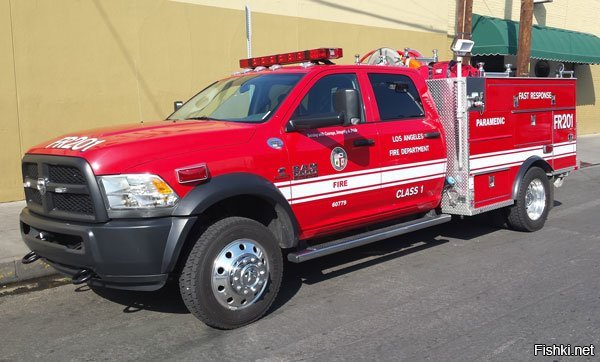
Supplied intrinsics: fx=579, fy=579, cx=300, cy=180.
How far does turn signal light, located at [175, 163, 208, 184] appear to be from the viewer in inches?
157

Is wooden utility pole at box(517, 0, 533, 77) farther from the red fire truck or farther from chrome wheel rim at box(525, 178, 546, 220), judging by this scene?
the red fire truck

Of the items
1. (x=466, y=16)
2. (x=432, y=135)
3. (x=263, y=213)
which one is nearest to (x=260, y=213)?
(x=263, y=213)

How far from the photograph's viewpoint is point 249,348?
402 cm

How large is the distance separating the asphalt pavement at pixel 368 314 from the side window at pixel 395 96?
156 cm

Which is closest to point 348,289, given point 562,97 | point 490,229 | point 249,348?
point 249,348

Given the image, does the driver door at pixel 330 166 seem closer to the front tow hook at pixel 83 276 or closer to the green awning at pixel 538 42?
the front tow hook at pixel 83 276

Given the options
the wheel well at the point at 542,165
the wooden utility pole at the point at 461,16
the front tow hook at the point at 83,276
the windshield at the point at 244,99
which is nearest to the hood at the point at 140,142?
the windshield at the point at 244,99

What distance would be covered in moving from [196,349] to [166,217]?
94 cm

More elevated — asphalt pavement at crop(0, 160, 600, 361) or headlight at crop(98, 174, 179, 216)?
headlight at crop(98, 174, 179, 216)

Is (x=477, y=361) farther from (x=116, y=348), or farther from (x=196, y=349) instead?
(x=116, y=348)

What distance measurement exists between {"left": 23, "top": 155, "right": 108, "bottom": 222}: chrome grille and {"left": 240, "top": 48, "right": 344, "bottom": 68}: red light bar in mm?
2367

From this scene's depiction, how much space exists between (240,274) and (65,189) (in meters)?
1.38

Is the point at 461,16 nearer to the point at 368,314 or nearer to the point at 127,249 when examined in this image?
the point at 368,314

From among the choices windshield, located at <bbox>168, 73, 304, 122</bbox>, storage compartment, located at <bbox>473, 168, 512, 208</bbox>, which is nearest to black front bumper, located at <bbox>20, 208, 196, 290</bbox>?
windshield, located at <bbox>168, 73, 304, 122</bbox>
